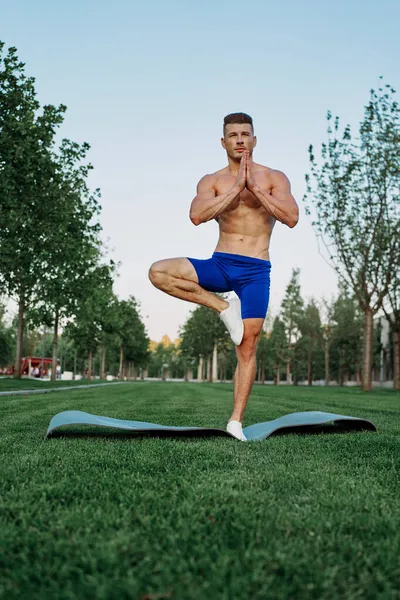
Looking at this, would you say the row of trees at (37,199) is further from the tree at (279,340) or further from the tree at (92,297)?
the tree at (279,340)

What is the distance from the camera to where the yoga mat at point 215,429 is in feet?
13.3

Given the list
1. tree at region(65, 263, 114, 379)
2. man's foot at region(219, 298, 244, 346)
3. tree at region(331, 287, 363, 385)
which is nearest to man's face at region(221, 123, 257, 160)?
man's foot at region(219, 298, 244, 346)

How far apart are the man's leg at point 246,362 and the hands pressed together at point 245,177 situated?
1.09 metres

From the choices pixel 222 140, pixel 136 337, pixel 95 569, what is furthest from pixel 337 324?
pixel 95 569

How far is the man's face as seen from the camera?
189 inches

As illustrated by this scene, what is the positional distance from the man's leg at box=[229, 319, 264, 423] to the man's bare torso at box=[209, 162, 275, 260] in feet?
1.98

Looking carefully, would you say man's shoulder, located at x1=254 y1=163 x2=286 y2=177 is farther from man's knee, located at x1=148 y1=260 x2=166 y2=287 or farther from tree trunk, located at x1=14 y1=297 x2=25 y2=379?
tree trunk, located at x1=14 y1=297 x2=25 y2=379

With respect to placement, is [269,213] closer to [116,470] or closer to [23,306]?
[116,470]

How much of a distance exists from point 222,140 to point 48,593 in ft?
14.1

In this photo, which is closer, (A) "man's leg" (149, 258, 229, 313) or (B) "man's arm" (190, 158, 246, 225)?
(B) "man's arm" (190, 158, 246, 225)

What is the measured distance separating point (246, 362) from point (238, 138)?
191cm

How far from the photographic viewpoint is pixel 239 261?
4.72m

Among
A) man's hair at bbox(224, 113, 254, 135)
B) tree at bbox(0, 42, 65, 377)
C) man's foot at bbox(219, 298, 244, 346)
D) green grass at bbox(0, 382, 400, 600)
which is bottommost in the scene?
green grass at bbox(0, 382, 400, 600)

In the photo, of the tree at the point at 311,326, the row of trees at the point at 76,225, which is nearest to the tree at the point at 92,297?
the row of trees at the point at 76,225
